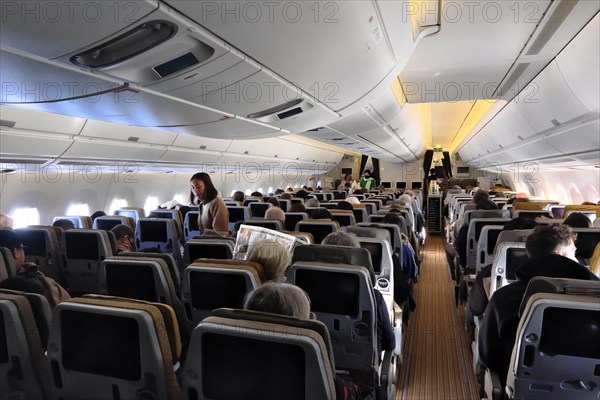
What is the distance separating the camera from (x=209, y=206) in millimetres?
5711

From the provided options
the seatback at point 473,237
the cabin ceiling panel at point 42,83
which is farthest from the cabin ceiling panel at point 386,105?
the cabin ceiling panel at point 42,83

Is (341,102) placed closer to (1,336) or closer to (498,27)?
(498,27)

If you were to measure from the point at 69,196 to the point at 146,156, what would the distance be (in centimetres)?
241

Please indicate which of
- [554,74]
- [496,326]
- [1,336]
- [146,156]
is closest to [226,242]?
[1,336]

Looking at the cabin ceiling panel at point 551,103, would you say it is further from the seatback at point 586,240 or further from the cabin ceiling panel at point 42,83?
the cabin ceiling panel at point 42,83

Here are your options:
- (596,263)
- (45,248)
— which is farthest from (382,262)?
(45,248)

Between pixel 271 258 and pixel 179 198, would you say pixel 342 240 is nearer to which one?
pixel 271 258

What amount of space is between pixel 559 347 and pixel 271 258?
6.23 ft

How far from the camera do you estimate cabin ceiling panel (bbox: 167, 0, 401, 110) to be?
200 cm

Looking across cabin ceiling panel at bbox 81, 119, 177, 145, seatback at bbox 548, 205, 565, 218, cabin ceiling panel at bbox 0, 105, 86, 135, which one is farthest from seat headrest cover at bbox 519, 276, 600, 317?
seatback at bbox 548, 205, 565, 218

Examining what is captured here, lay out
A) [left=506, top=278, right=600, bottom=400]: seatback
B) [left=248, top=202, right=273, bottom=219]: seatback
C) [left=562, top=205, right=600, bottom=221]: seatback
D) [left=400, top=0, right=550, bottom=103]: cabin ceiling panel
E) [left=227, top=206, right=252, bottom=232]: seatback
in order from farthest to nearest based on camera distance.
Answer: [left=248, top=202, right=273, bottom=219]: seatback < [left=227, top=206, right=252, bottom=232]: seatback < [left=562, top=205, right=600, bottom=221]: seatback < [left=400, top=0, right=550, bottom=103]: cabin ceiling panel < [left=506, top=278, right=600, bottom=400]: seatback

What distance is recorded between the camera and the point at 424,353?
507cm

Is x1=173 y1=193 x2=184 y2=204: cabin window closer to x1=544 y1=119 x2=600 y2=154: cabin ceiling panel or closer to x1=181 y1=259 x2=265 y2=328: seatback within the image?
x1=544 y1=119 x2=600 y2=154: cabin ceiling panel

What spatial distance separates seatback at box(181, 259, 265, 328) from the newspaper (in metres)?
0.64
